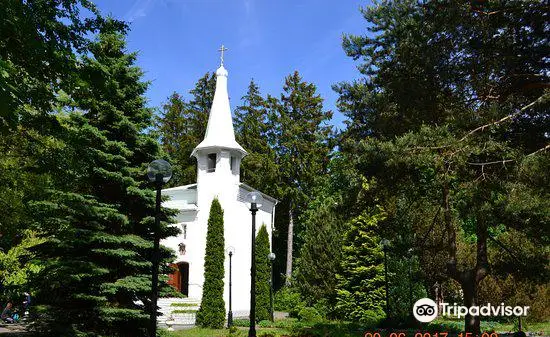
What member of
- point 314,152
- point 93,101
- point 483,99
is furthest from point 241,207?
point 483,99

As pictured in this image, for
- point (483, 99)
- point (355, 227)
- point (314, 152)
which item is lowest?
point (355, 227)

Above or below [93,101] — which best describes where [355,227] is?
below

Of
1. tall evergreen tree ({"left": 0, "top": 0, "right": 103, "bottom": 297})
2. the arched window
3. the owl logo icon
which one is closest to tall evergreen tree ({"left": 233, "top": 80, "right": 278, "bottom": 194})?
the arched window

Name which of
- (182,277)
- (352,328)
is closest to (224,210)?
(182,277)

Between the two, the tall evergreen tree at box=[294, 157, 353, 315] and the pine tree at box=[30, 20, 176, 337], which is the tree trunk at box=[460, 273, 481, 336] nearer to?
the pine tree at box=[30, 20, 176, 337]

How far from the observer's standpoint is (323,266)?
28.1 m

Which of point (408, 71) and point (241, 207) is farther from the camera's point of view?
point (241, 207)

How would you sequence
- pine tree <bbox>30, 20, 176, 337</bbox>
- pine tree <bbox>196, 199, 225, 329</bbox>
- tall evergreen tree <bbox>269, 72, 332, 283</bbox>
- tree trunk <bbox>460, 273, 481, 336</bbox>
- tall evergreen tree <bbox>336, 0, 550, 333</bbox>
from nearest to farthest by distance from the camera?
tall evergreen tree <bbox>336, 0, 550, 333</bbox>
pine tree <bbox>30, 20, 176, 337</bbox>
tree trunk <bbox>460, 273, 481, 336</bbox>
pine tree <bbox>196, 199, 225, 329</bbox>
tall evergreen tree <bbox>269, 72, 332, 283</bbox>

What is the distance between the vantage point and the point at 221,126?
2944cm

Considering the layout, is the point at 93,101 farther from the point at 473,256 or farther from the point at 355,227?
the point at 473,256

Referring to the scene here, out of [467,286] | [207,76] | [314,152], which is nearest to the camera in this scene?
[467,286]

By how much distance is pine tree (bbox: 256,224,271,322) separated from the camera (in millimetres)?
26172

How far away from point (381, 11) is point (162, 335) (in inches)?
511

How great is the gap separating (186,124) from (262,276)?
19.0 metres
